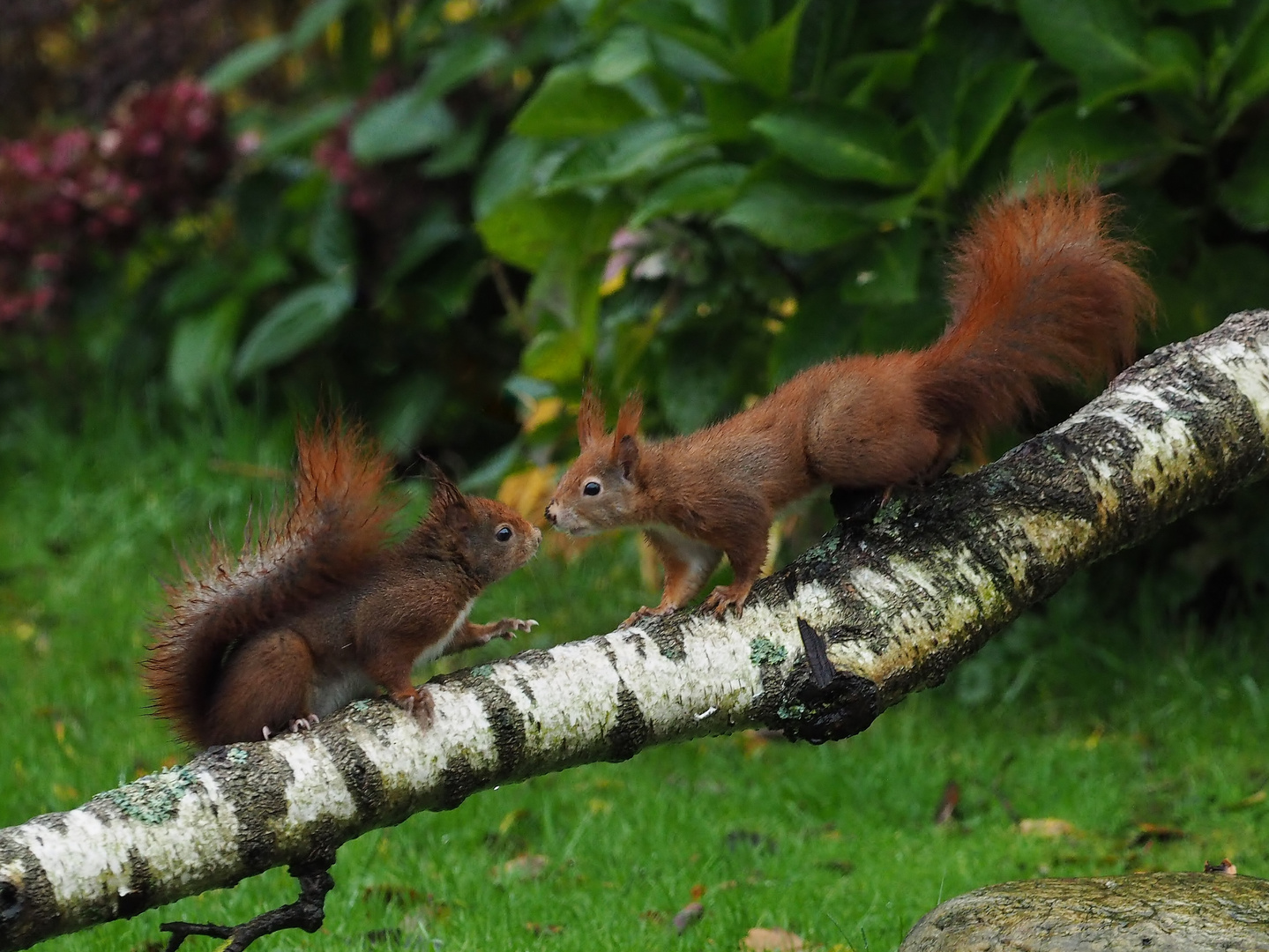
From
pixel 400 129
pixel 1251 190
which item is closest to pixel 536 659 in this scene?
pixel 1251 190

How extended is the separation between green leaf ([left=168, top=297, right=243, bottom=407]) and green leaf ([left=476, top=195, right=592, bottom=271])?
5.64 ft

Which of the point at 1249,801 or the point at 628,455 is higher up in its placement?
the point at 628,455

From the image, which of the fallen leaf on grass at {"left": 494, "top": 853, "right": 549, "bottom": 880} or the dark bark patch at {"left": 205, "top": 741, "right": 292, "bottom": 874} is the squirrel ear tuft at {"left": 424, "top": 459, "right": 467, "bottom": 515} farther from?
the fallen leaf on grass at {"left": 494, "top": 853, "right": 549, "bottom": 880}

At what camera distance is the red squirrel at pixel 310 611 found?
6.26 ft

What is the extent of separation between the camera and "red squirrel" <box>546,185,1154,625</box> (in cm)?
209

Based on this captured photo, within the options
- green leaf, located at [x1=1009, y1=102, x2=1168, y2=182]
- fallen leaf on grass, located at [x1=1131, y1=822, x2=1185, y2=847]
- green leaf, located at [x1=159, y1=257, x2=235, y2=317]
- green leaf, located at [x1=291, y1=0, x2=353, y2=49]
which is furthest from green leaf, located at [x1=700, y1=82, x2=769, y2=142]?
green leaf, located at [x1=159, y1=257, x2=235, y2=317]

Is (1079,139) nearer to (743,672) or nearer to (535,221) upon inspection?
(535,221)

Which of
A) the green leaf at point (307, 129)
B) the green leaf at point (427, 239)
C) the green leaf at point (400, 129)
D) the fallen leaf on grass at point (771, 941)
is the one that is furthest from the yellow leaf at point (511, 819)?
the green leaf at point (307, 129)

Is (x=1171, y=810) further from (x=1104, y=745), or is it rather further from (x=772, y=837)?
(x=772, y=837)

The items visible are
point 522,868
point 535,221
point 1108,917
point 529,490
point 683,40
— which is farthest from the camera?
point 529,490

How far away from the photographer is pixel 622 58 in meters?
3.43

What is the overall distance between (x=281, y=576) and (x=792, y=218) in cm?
155

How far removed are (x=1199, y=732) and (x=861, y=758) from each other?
0.80 meters

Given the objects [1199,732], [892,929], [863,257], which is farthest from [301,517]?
[1199,732]
